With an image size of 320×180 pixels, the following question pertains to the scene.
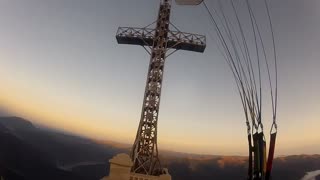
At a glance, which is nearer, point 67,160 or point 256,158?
point 256,158

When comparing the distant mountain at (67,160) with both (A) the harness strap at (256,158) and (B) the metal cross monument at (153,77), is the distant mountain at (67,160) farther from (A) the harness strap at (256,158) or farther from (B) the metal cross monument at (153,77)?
(A) the harness strap at (256,158)

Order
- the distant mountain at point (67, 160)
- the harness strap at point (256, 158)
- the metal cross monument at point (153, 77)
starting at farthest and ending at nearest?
the distant mountain at point (67, 160)
the metal cross monument at point (153, 77)
the harness strap at point (256, 158)

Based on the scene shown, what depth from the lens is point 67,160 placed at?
37438 mm

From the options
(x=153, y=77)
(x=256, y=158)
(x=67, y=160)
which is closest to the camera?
(x=256, y=158)

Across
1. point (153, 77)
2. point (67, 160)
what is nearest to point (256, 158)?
point (153, 77)

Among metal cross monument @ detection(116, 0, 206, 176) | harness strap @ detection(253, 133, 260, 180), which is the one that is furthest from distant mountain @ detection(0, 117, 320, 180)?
harness strap @ detection(253, 133, 260, 180)

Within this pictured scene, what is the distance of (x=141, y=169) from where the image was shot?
70.6ft

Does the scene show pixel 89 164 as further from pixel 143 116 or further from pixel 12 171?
pixel 143 116

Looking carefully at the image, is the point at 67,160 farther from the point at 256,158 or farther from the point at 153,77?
the point at 256,158

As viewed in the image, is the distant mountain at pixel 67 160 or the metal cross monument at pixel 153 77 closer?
the metal cross monument at pixel 153 77

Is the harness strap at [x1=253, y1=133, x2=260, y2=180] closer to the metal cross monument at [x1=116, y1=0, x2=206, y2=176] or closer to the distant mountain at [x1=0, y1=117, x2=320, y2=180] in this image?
the metal cross monument at [x1=116, y1=0, x2=206, y2=176]

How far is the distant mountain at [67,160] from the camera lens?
118 feet

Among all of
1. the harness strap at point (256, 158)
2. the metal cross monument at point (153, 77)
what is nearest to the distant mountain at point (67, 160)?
the metal cross monument at point (153, 77)

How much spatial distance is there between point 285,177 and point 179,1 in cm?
3686
